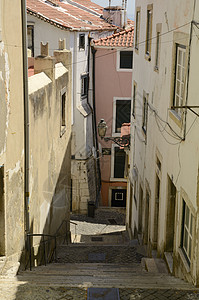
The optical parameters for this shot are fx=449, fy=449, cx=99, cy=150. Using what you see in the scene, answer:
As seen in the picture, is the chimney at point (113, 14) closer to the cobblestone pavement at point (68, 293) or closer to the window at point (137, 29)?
the window at point (137, 29)

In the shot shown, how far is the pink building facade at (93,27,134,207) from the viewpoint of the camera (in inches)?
994

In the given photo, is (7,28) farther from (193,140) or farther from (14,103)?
(193,140)

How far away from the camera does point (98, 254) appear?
13.4 metres

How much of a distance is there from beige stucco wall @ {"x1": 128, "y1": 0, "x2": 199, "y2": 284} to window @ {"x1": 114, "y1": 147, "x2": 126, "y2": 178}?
12.3 meters

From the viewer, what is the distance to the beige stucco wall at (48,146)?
9955 mm

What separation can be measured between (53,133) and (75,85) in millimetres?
11528

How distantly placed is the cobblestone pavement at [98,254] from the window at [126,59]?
14.2m

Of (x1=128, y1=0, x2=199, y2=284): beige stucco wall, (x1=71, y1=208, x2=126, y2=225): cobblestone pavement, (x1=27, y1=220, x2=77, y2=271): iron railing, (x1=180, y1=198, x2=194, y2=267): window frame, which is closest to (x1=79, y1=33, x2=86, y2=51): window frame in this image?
(x1=128, y1=0, x2=199, y2=284): beige stucco wall

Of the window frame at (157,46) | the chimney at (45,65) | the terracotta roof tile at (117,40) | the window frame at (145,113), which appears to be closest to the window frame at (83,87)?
the terracotta roof tile at (117,40)

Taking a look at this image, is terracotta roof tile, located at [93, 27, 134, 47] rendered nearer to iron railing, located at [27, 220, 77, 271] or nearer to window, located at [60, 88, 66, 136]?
window, located at [60, 88, 66, 136]

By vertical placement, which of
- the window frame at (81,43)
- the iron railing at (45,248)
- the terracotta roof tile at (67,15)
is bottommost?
the iron railing at (45,248)

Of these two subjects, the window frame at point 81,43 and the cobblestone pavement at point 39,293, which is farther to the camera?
the window frame at point 81,43

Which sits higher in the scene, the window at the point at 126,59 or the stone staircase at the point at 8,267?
the window at the point at 126,59

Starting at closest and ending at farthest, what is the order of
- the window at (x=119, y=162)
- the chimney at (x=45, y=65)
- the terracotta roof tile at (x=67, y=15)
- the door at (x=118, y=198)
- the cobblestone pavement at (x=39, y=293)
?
the cobblestone pavement at (x=39, y=293) → the chimney at (x=45, y=65) → the terracotta roof tile at (x=67, y=15) → the window at (x=119, y=162) → the door at (x=118, y=198)
